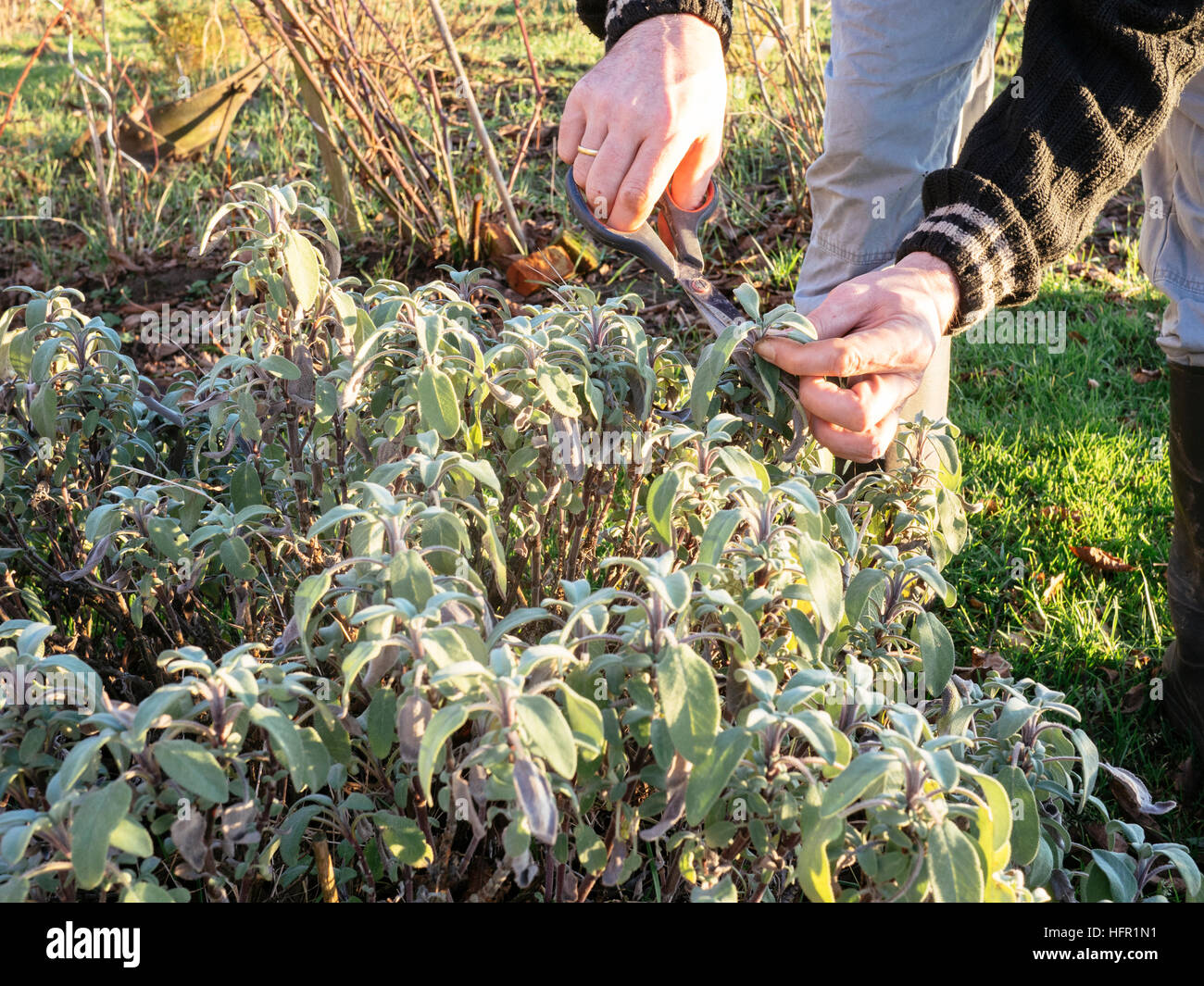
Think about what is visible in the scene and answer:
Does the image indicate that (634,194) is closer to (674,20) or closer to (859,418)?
(674,20)

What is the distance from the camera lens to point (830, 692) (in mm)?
1213

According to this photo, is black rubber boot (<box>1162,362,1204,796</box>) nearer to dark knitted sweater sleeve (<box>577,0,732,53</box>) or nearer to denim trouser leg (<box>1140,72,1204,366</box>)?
denim trouser leg (<box>1140,72,1204,366</box>)

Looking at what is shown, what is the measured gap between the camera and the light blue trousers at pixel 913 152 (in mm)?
2191

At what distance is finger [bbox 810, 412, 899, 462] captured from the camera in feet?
5.32

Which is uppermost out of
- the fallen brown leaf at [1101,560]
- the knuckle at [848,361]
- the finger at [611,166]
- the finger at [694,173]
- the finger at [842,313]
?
the finger at [694,173]

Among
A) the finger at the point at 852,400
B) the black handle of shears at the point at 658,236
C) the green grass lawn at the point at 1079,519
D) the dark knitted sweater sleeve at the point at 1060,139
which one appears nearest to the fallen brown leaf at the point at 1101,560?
the green grass lawn at the point at 1079,519

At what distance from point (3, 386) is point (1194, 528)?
233 cm

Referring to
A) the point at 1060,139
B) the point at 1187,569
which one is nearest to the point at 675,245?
the point at 1060,139

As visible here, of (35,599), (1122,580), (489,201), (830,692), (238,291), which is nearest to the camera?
(830,692)

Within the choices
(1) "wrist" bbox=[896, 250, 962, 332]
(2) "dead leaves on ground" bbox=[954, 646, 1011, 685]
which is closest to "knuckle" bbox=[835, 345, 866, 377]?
(1) "wrist" bbox=[896, 250, 962, 332]

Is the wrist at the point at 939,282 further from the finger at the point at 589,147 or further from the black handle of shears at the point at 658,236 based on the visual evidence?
the finger at the point at 589,147
